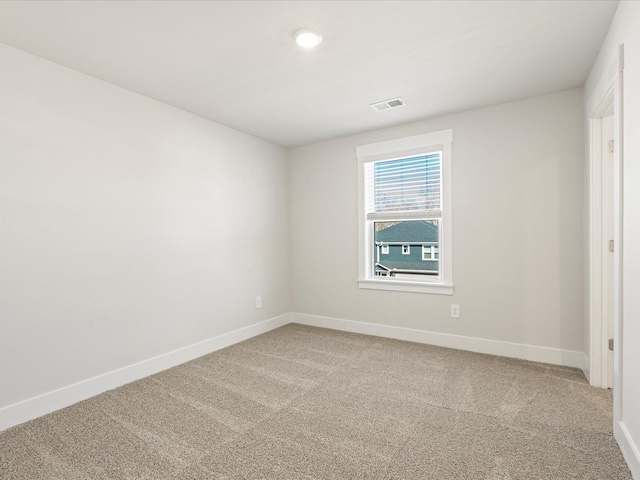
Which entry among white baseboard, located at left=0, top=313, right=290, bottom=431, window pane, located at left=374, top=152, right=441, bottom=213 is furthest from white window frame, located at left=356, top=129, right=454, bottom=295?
white baseboard, located at left=0, top=313, right=290, bottom=431

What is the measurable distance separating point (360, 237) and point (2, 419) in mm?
3396

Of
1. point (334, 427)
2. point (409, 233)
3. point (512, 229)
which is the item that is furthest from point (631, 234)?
point (409, 233)

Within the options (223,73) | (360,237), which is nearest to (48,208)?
(223,73)

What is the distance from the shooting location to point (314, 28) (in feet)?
6.70

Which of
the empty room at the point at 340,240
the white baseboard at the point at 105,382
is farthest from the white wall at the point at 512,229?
the white baseboard at the point at 105,382

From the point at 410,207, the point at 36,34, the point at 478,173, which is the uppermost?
the point at 36,34

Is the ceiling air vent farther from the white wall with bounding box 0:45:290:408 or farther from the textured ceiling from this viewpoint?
the white wall with bounding box 0:45:290:408

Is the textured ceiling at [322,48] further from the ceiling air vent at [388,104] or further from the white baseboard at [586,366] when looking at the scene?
the white baseboard at [586,366]

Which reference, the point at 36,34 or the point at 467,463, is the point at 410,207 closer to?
the point at 467,463

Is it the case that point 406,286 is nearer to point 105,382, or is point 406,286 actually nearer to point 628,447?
point 628,447

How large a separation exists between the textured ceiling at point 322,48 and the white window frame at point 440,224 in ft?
1.57

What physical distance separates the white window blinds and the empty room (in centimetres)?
3

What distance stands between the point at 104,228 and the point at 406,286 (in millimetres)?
2978

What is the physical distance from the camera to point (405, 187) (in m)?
3.90
